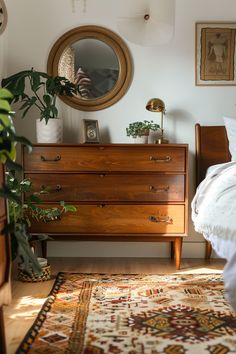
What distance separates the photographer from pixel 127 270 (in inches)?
135

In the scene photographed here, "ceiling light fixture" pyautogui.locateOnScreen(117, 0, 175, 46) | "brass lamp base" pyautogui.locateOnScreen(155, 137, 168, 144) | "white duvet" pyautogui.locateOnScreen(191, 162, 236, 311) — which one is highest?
"ceiling light fixture" pyautogui.locateOnScreen(117, 0, 175, 46)

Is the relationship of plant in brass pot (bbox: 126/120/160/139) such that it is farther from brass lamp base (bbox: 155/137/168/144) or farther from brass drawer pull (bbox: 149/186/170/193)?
brass drawer pull (bbox: 149/186/170/193)

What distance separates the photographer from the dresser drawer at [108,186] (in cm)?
342

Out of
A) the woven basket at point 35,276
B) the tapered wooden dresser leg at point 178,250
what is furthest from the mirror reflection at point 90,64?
the woven basket at point 35,276

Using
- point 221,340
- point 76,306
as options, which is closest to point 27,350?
point 76,306

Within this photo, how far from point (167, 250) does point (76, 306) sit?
152 cm

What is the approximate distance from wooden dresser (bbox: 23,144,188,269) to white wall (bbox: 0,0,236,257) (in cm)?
47

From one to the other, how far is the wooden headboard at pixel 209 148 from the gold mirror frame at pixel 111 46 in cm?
67

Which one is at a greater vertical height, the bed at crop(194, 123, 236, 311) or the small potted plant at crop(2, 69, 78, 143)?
the small potted plant at crop(2, 69, 78, 143)

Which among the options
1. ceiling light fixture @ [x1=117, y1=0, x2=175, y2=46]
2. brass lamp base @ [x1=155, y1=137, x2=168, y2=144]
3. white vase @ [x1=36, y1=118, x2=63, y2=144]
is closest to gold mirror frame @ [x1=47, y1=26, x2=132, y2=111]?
white vase @ [x1=36, y1=118, x2=63, y2=144]

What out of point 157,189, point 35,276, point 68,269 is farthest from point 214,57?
point 35,276

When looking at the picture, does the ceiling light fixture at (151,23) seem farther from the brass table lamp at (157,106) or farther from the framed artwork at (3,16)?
the framed artwork at (3,16)

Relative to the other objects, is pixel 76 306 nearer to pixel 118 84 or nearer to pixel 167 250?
pixel 167 250

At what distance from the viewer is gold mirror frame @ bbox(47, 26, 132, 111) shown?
379 centimetres
